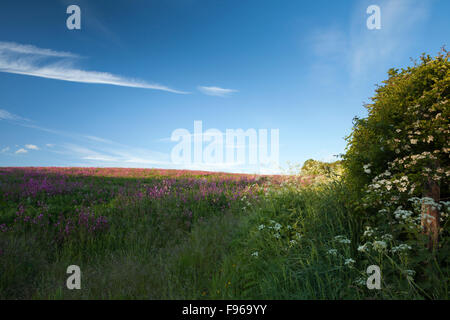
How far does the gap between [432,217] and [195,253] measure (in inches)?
159

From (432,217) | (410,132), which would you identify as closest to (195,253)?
(432,217)

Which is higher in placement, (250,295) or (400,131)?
(400,131)

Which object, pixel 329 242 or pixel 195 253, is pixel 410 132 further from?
pixel 195 253

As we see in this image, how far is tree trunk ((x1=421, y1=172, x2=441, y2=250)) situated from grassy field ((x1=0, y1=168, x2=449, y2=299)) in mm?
366

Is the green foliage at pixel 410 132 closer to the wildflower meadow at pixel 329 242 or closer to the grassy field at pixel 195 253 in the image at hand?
the wildflower meadow at pixel 329 242

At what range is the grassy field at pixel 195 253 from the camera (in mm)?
3676

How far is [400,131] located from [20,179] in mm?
15403

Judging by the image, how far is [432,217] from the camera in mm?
3623

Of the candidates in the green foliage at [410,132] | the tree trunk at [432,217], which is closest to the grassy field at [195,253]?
the tree trunk at [432,217]

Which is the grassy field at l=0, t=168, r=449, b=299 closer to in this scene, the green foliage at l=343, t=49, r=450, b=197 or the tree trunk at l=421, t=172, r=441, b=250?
the tree trunk at l=421, t=172, r=441, b=250
